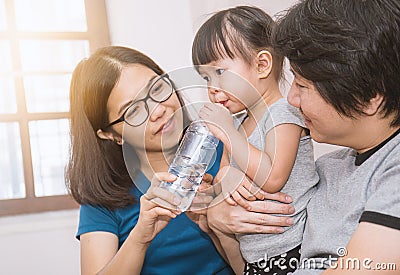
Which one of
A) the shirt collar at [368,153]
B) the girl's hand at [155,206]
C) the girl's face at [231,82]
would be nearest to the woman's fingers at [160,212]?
the girl's hand at [155,206]

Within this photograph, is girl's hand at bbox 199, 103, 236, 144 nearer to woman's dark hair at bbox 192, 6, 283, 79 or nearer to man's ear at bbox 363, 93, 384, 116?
woman's dark hair at bbox 192, 6, 283, 79

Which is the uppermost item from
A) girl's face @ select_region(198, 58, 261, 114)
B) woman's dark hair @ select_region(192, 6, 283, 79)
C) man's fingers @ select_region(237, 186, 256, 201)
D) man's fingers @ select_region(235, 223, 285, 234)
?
woman's dark hair @ select_region(192, 6, 283, 79)

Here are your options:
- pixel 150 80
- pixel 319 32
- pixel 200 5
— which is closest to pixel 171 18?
pixel 200 5

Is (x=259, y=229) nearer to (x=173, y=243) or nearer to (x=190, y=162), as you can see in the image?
(x=190, y=162)

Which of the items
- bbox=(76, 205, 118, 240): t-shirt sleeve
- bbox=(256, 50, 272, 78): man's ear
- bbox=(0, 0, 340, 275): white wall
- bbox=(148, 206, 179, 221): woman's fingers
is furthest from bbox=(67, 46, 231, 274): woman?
bbox=(0, 0, 340, 275): white wall

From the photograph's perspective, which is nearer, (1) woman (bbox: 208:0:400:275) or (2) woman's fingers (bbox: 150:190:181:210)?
(1) woman (bbox: 208:0:400:275)

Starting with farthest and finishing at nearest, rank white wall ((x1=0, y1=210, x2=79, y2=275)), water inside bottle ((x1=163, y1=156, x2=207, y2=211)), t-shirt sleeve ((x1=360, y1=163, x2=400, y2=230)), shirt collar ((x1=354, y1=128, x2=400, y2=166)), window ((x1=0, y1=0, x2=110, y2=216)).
Result: window ((x1=0, y1=0, x2=110, y2=216)), white wall ((x1=0, y1=210, x2=79, y2=275)), water inside bottle ((x1=163, y1=156, x2=207, y2=211)), shirt collar ((x1=354, y1=128, x2=400, y2=166)), t-shirt sleeve ((x1=360, y1=163, x2=400, y2=230))

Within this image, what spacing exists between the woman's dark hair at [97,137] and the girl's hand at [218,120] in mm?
303

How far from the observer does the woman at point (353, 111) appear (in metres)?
0.90

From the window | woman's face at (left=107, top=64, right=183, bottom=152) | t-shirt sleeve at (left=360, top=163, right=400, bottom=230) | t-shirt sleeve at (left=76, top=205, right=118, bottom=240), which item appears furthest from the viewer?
the window

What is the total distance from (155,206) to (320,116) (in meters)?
0.40

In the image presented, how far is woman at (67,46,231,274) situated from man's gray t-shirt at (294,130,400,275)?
12.2 inches

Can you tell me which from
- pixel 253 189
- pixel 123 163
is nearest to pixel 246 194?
pixel 253 189

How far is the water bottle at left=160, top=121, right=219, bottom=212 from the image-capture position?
1.16 meters
